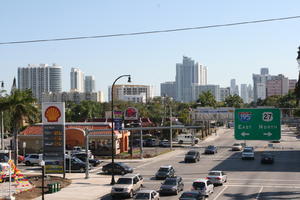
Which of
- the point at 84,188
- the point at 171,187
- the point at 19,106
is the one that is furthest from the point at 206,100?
the point at 171,187

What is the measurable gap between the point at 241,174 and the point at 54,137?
68.1 feet

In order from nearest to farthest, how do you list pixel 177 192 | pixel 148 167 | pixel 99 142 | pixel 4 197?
pixel 4 197 < pixel 177 192 < pixel 148 167 < pixel 99 142

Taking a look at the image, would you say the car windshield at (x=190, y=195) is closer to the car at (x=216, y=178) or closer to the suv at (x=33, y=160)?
the car at (x=216, y=178)

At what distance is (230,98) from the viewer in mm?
149250

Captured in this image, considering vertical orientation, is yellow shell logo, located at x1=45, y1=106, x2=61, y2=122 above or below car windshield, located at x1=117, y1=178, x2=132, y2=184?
above

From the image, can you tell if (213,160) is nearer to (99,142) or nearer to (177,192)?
(99,142)

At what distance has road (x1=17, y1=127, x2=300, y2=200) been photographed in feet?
120

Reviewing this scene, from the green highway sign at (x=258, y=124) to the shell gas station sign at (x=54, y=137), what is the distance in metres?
17.4

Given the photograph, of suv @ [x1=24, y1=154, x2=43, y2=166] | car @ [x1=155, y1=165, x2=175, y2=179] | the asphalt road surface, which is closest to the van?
the asphalt road surface

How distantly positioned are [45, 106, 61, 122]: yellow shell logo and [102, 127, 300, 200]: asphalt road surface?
36.2ft

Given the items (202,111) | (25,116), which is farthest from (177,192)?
(202,111)

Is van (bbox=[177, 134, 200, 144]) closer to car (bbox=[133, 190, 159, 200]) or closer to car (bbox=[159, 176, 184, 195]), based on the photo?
car (bbox=[159, 176, 184, 195])

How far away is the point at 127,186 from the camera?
35781 millimetres

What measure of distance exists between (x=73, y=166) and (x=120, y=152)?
25.0 m
